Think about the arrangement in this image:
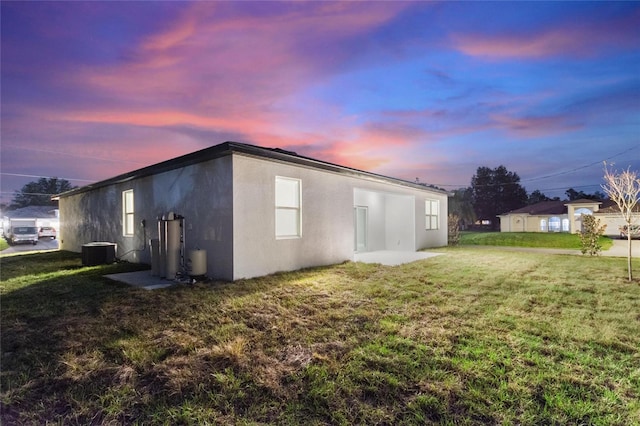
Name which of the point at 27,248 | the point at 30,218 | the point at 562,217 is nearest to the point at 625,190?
the point at 27,248

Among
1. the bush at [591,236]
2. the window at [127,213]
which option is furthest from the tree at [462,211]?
the window at [127,213]

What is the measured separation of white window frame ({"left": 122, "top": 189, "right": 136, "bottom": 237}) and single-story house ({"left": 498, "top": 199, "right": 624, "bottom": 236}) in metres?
30.2

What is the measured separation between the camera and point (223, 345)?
3289 millimetres

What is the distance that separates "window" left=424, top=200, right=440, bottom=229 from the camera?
14.7 metres

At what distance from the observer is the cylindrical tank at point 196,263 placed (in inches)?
256

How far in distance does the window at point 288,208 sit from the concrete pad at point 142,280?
2737 millimetres

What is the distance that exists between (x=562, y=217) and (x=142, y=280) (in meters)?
37.4

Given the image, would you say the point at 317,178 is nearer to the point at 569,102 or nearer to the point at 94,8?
the point at 94,8

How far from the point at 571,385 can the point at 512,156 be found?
4226 cm

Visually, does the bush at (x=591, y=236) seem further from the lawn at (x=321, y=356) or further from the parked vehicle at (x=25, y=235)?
the parked vehicle at (x=25, y=235)

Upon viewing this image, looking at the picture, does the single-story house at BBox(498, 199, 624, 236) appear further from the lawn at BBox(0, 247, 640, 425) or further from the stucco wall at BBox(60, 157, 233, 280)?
→ the stucco wall at BBox(60, 157, 233, 280)

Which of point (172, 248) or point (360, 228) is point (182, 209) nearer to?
point (172, 248)

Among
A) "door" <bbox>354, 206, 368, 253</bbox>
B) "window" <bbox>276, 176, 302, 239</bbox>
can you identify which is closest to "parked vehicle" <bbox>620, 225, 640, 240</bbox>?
"door" <bbox>354, 206, 368, 253</bbox>

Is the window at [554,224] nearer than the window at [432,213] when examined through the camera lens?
No
